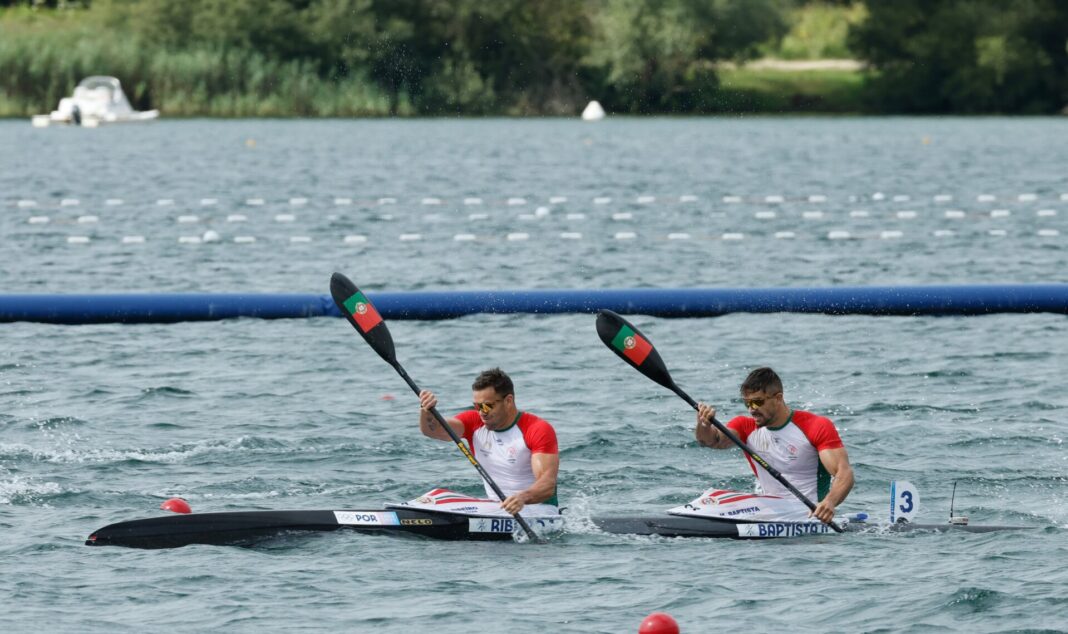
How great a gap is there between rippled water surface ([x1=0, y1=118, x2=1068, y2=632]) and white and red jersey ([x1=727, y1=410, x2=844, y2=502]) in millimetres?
507

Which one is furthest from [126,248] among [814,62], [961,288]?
[814,62]

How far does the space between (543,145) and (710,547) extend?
163ft

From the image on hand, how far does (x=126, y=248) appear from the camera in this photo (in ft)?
95.5

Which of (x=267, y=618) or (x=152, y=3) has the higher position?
(x=152, y=3)

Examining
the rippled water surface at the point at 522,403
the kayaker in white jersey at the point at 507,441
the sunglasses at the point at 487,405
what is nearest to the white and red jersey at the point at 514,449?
the kayaker in white jersey at the point at 507,441

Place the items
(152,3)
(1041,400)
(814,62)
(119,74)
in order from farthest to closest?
(814,62) → (152,3) → (119,74) → (1041,400)

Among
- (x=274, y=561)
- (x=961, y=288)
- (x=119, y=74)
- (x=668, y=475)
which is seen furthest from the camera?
(x=119, y=74)

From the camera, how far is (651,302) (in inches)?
714

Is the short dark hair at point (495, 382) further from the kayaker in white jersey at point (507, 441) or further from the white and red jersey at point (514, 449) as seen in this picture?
the white and red jersey at point (514, 449)

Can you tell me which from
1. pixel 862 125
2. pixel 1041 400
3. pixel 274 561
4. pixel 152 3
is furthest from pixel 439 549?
pixel 152 3

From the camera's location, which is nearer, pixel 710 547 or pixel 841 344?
pixel 710 547

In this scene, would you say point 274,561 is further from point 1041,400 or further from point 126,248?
point 126,248

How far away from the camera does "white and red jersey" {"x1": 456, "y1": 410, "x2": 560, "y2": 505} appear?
39.1 feet

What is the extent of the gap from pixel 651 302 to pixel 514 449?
6.32m
